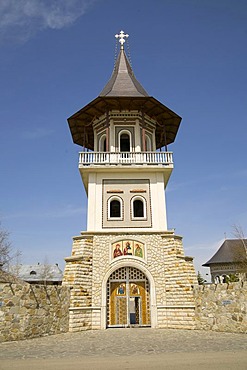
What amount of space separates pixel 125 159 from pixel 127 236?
185 inches

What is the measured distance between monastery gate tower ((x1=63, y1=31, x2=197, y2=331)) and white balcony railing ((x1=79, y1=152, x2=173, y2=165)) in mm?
60

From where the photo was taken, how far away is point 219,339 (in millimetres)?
12086

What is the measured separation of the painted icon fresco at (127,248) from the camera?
1755 cm

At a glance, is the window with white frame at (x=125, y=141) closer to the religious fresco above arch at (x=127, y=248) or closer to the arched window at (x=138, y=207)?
the arched window at (x=138, y=207)

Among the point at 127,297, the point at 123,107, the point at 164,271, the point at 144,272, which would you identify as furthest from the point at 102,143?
the point at 127,297

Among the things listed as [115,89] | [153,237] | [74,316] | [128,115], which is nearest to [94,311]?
[74,316]

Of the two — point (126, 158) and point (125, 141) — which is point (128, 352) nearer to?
point (126, 158)

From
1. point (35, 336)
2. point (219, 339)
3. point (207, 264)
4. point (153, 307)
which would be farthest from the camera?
point (207, 264)

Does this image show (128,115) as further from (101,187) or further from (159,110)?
(101,187)

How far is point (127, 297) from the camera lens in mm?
17328

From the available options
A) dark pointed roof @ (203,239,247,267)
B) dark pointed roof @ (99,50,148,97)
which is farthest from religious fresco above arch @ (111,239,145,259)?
dark pointed roof @ (203,239,247,267)

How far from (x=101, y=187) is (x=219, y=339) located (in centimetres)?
1026

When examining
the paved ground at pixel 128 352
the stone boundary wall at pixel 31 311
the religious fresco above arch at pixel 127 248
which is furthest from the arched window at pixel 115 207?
the paved ground at pixel 128 352

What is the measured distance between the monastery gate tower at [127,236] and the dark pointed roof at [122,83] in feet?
0.43
